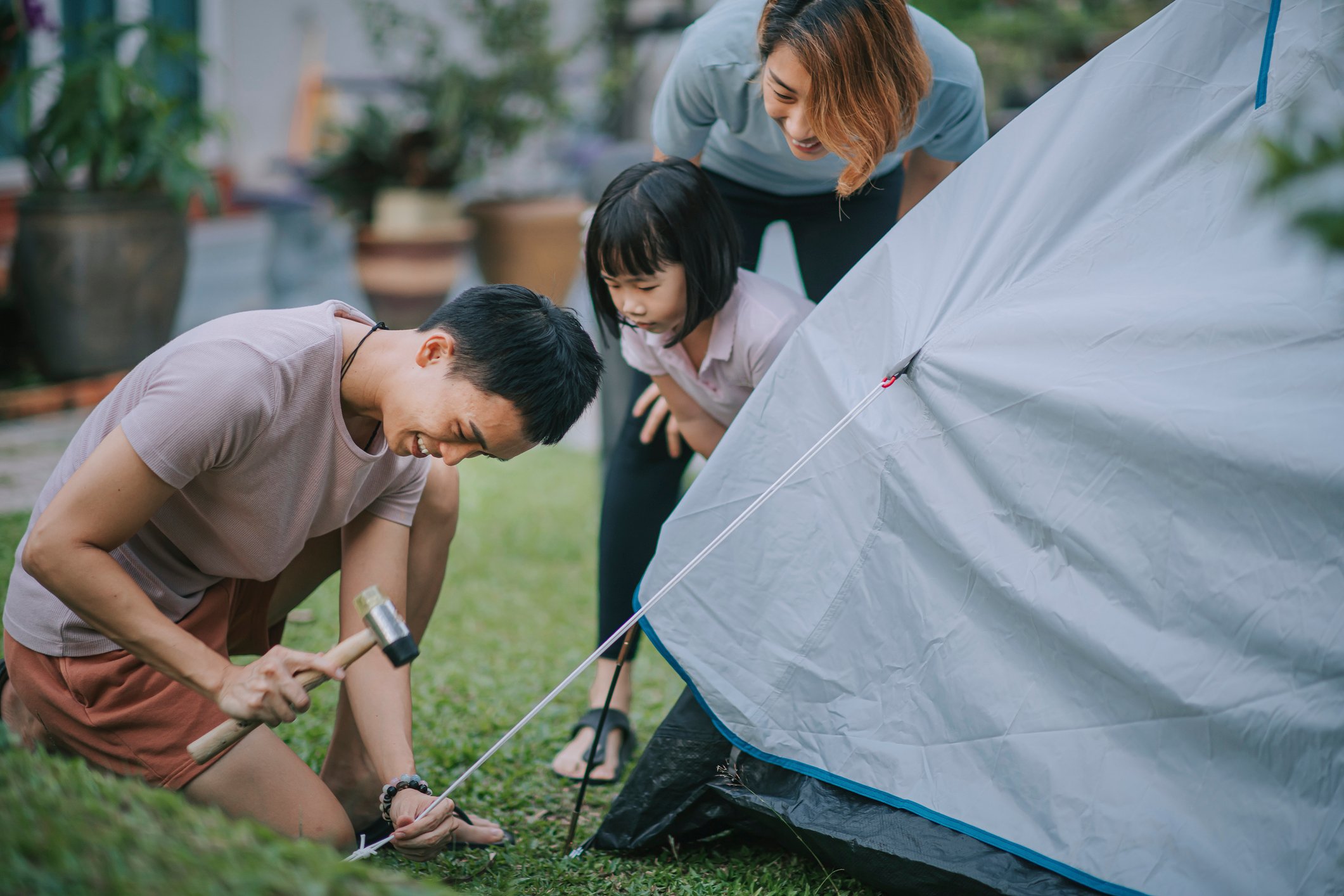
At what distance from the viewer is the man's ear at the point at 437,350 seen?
59.2 inches

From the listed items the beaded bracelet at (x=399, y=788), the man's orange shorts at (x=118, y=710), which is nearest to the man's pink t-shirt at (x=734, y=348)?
the beaded bracelet at (x=399, y=788)

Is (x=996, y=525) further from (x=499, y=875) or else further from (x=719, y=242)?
(x=499, y=875)

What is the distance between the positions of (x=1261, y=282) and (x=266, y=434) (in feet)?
4.24

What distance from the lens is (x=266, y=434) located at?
149 cm

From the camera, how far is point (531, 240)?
5777 mm

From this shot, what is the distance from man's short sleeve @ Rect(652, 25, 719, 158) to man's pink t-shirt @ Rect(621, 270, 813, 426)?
0.25 m

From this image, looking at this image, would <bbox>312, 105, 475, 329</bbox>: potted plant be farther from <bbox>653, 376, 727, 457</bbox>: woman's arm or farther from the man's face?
the man's face

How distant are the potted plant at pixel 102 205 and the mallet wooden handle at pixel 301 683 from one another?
326 centimetres

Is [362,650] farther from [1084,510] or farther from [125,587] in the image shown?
[1084,510]

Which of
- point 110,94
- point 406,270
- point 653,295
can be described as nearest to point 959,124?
point 653,295

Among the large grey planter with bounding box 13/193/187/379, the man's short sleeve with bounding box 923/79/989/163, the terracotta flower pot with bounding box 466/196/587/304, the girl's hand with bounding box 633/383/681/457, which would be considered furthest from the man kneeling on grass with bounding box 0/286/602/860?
the terracotta flower pot with bounding box 466/196/587/304

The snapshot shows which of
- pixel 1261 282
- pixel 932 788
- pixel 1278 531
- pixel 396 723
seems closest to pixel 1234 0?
pixel 1261 282

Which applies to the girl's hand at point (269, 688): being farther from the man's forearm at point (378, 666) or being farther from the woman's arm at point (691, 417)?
the woman's arm at point (691, 417)

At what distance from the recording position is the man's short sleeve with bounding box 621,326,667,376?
6.68ft
